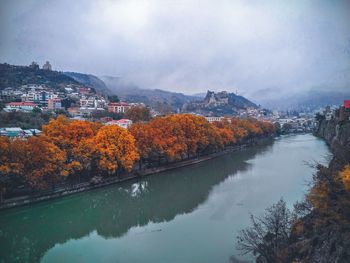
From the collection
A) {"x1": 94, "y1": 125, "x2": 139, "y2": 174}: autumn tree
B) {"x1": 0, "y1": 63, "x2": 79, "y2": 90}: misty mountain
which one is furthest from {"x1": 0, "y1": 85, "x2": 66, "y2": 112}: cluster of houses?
{"x1": 94, "y1": 125, "x2": 139, "y2": 174}: autumn tree

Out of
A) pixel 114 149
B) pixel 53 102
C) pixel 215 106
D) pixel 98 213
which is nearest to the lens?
pixel 98 213

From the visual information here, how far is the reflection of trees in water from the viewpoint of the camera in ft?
33.7

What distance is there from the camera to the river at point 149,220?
9.12 meters

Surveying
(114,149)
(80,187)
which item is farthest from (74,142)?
(80,187)

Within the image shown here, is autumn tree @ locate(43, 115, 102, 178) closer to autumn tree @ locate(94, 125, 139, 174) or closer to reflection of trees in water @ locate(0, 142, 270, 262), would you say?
autumn tree @ locate(94, 125, 139, 174)

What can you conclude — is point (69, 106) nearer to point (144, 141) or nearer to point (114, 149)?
point (144, 141)

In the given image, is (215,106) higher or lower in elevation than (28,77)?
lower

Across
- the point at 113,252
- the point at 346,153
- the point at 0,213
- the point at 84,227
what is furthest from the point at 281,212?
the point at 0,213

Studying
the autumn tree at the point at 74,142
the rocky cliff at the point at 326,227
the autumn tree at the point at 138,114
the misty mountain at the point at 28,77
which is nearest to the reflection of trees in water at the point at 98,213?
the autumn tree at the point at 74,142

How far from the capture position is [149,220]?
11945mm

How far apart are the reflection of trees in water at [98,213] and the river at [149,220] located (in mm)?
28

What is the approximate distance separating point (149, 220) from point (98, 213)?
241 centimetres

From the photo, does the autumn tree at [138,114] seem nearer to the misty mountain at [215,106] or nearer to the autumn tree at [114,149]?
the autumn tree at [114,149]

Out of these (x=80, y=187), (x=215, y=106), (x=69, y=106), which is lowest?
(x=80, y=187)
